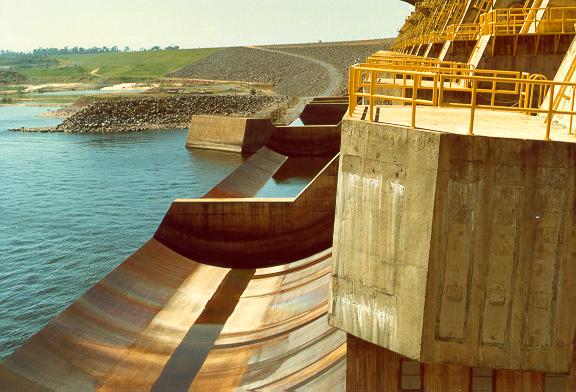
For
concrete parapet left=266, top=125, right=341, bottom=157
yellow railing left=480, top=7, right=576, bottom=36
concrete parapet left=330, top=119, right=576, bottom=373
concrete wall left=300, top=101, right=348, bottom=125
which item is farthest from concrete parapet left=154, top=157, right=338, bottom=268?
concrete wall left=300, top=101, right=348, bottom=125

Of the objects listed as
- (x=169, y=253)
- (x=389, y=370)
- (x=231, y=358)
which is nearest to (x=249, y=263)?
(x=169, y=253)

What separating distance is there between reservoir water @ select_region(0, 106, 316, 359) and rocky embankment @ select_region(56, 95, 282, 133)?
16.0 ft

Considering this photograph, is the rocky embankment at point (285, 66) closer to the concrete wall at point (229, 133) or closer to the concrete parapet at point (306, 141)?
the concrete wall at point (229, 133)

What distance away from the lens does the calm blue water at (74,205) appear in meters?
17.2

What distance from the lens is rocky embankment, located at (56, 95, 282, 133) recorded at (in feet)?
174

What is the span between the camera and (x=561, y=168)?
6.56 meters

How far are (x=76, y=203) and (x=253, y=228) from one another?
11.7 m

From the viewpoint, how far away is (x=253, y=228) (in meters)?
19.0

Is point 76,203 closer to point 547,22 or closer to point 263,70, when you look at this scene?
point 547,22

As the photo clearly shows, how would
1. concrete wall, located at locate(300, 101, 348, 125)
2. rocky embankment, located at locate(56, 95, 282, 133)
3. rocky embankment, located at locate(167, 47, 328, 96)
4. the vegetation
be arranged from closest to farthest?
concrete wall, located at locate(300, 101, 348, 125) → rocky embankment, located at locate(56, 95, 282, 133) → rocky embankment, located at locate(167, 47, 328, 96) → the vegetation

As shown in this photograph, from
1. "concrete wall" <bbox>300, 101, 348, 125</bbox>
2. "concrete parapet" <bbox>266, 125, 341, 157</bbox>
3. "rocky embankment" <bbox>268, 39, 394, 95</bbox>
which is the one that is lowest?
"concrete parapet" <bbox>266, 125, 341, 157</bbox>

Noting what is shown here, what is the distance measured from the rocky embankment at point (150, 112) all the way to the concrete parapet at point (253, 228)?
117 feet

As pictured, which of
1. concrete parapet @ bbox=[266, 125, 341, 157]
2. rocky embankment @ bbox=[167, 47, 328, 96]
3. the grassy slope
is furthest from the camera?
the grassy slope

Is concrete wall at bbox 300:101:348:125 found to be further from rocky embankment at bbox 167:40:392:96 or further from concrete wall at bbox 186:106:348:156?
rocky embankment at bbox 167:40:392:96
